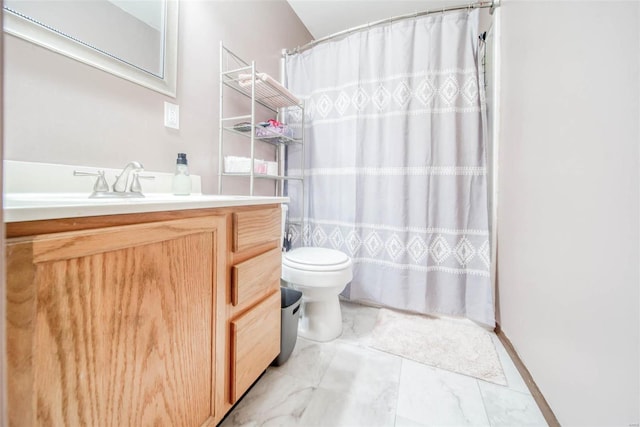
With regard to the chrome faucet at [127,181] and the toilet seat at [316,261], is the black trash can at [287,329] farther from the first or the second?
the chrome faucet at [127,181]

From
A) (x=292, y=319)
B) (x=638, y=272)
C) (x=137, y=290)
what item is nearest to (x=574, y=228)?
(x=638, y=272)

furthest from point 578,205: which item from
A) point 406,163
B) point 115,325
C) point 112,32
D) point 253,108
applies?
point 112,32

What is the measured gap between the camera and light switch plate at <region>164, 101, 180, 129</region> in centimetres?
102

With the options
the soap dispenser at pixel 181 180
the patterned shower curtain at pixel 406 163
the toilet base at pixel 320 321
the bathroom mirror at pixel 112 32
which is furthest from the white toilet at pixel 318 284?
the bathroom mirror at pixel 112 32

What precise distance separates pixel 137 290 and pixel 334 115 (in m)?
1.55

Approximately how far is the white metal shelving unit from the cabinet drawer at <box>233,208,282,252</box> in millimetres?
437

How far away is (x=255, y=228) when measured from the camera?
0.80 metres

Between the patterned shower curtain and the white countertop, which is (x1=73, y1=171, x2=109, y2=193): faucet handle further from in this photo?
the patterned shower curtain

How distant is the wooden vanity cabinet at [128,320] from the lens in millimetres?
334

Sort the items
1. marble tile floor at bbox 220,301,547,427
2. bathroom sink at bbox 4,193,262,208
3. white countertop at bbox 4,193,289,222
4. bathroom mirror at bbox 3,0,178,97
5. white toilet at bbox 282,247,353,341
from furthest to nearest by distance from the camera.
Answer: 1. white toilet at bbox 282,247,353,341
2. marble tile floor at bbox 220,301,547,427
3. bathroom mirror at bbox 3,0,178,97
4. bathroom sink at bbox 4,193,262,208
5. white countertop at bbox 4,193,289,222

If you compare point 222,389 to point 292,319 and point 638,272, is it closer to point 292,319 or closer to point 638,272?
point 292,319

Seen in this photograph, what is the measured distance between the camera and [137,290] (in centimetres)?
46

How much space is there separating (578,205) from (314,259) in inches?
39.2

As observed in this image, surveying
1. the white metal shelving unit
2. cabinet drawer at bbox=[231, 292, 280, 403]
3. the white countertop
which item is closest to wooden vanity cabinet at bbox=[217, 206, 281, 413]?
cabinet drawer at bbox=[231, 292, 280, 403]
